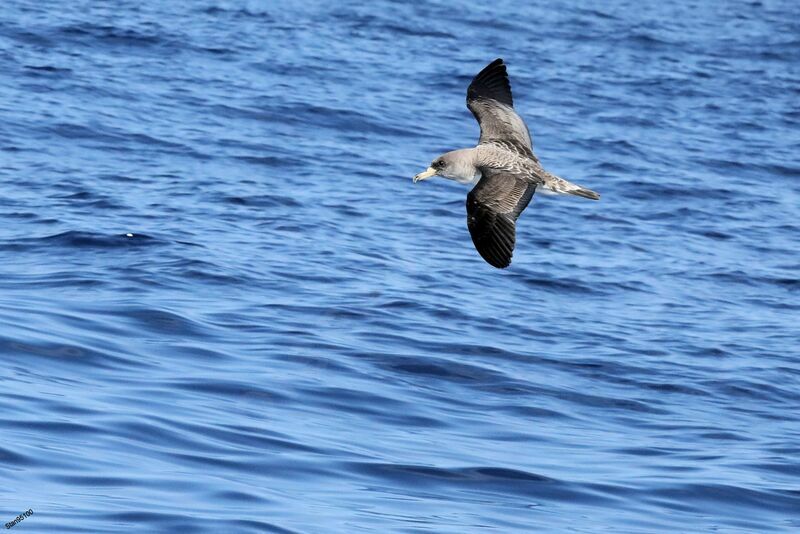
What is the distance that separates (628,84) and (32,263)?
11.9m

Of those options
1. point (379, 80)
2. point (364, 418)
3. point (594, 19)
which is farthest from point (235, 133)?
point (594, 19)

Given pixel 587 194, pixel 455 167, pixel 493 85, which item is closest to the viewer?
pixel 587 194

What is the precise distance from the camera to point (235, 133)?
55.0ft

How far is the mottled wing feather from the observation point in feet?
27.2

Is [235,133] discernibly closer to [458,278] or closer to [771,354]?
[458,278]

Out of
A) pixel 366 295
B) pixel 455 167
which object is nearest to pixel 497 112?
pixel 455 167

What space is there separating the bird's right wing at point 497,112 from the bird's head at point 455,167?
54 cm

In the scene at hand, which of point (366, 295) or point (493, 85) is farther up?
point (493, 85)

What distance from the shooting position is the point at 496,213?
8531mm

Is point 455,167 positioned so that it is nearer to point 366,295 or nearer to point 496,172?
point 496,172

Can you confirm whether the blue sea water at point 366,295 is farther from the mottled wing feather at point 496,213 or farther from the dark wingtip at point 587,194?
the dark wingtip at point 587,194

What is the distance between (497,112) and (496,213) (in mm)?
2037

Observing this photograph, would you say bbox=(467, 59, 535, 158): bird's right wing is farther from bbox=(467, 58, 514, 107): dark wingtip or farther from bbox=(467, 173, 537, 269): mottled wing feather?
bbox=(467, 173, 537, 269): mottled wing feather

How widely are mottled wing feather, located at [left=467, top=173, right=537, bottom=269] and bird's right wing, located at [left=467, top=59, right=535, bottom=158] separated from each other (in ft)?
3.13
